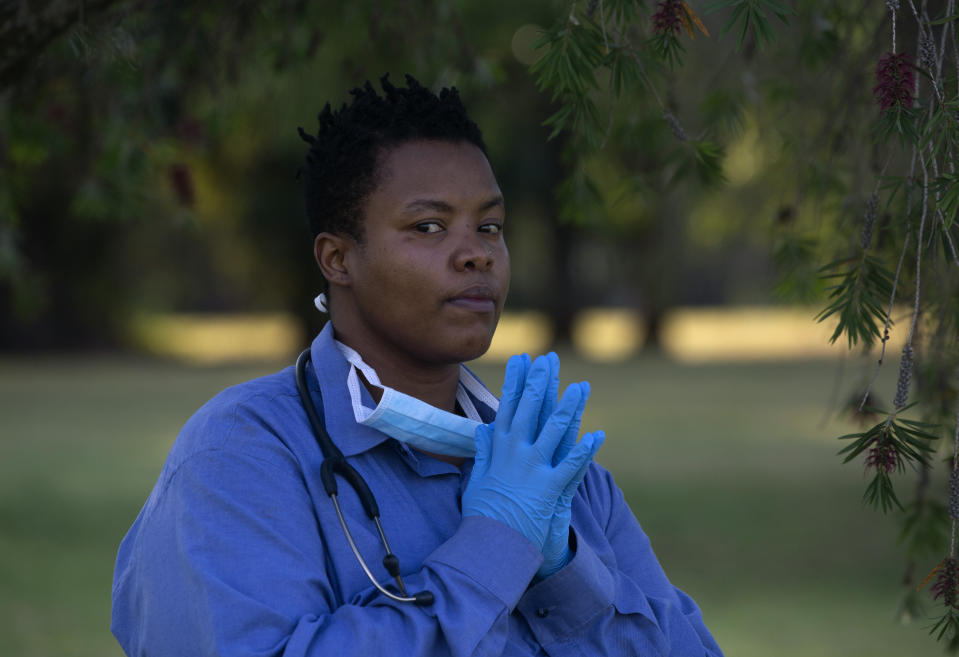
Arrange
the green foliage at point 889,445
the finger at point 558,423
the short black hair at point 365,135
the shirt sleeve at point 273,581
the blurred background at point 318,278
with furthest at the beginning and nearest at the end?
the blurred background at point 318,278 < the short black hair at point 365,135 < the finger at point 558,423 < the green foliage at point 889,445 < the shirt sleeve at point 273,581

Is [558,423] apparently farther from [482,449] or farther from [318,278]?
[318,278]

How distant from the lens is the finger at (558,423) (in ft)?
6.87

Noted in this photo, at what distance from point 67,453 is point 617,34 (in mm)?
11943

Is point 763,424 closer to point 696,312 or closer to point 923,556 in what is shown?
point 923,556

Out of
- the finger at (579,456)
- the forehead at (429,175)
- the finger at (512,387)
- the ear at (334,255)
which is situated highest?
the forehead at (429,175)

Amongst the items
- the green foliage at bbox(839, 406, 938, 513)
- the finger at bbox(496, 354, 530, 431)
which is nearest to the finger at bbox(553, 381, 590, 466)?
the finger at bbox(496, 354, 530, 431)

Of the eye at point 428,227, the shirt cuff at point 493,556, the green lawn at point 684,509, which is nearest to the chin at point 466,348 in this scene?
the eye at point 428,227

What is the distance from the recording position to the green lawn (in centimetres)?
697

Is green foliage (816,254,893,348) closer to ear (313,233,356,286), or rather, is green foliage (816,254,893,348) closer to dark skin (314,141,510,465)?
dark skin (314,141,510,465)

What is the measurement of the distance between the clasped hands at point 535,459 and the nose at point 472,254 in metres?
0.19

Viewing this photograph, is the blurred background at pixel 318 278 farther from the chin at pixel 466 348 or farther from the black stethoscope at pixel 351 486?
the black stethoscope at pixel 351 486

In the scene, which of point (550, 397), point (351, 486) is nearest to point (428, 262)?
point (550, 397)

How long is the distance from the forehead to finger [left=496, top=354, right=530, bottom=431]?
12.8 inches

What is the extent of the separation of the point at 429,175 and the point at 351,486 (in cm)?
61
